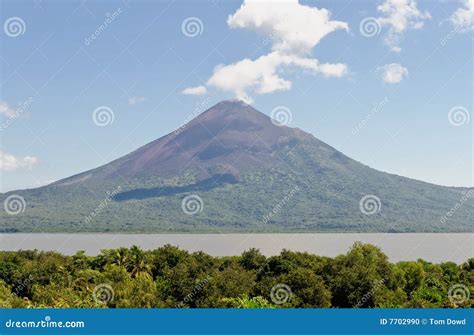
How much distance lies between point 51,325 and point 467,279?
4987cm

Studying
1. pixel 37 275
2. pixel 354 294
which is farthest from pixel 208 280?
pixel 37 275

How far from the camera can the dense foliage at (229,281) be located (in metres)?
36.2

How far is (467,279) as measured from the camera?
5659 cm

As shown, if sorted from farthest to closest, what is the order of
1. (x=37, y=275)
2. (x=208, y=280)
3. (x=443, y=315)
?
(x=37, y=275)
(x=208, y=280)
(x=443, y=315)

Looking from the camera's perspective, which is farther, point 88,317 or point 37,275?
point 37,275

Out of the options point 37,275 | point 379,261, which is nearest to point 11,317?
point 37,275

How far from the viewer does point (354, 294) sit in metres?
44.4

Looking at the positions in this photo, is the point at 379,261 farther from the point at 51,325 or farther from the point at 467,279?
the point at 51,325

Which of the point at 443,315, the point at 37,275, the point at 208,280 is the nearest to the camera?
the point at 443,315

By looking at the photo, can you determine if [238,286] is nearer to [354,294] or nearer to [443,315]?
[354,294]

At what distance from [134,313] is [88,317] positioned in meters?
1.36

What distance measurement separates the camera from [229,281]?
137ft

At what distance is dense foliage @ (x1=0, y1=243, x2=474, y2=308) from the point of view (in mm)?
36244

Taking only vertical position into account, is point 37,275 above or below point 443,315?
above
